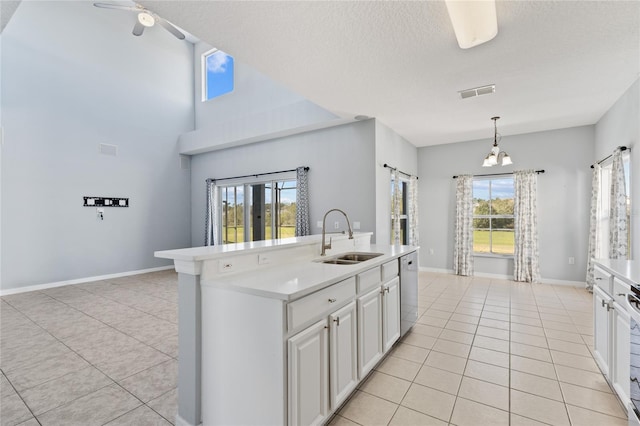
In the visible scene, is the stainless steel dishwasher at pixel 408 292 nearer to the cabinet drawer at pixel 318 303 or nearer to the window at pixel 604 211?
the cabinet drawer at pixel 318 303

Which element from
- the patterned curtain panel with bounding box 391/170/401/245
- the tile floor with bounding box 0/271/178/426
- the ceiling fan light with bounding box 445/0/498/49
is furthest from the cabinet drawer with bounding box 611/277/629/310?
the patterned curtain panel with bounding box 391/170/401/245

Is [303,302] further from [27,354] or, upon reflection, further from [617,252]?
[617,252]

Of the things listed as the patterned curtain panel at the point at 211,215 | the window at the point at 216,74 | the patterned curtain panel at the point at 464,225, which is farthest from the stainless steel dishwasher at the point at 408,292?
the window at the point at 216,74

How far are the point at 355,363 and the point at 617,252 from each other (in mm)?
4077

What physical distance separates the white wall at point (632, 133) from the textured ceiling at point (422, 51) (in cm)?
14

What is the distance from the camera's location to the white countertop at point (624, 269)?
1.73m

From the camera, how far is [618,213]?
391 cm

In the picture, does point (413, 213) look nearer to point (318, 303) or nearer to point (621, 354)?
point (621, 354)

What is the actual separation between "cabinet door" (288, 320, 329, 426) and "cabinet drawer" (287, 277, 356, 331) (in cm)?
7

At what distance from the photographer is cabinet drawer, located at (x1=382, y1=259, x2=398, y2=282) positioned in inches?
100

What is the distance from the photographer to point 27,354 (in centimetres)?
273

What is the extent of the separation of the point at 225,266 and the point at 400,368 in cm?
171

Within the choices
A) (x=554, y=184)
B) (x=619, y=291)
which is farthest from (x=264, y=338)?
(x=554, y=184)

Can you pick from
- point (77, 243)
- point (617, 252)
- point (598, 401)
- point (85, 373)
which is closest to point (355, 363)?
point (598, 401)
